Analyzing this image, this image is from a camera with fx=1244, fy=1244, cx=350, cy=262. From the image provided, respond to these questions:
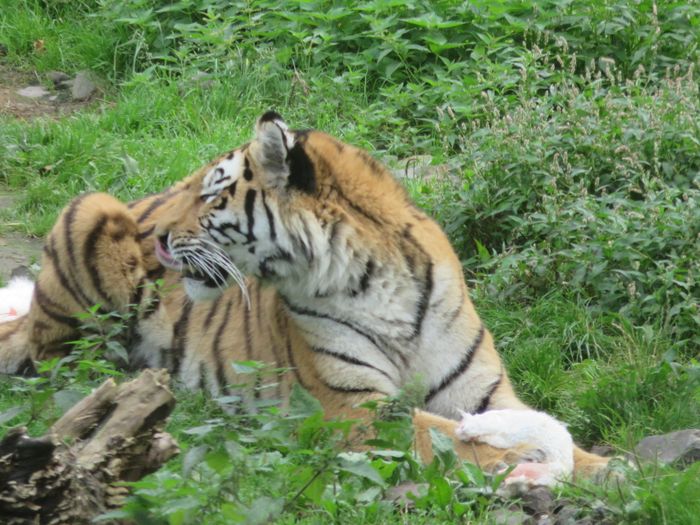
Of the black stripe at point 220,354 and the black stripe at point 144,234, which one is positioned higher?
the black stripe at point 144,234

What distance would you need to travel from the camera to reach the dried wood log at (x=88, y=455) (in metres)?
3.18

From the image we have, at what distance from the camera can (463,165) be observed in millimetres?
7449

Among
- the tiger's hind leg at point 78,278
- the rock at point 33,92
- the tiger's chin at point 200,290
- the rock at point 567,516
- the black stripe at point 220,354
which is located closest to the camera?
the rock at point 567,516

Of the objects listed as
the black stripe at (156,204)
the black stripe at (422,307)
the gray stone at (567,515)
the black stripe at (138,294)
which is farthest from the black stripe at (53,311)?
the gray stone at (567,515)

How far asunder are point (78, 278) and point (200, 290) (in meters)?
→ 1.02

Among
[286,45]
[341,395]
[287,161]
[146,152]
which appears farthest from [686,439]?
[286,45]

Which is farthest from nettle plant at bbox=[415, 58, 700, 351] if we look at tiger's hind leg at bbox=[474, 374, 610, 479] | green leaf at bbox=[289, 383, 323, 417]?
green leaf at bbox=[289, 383, 323, 417]

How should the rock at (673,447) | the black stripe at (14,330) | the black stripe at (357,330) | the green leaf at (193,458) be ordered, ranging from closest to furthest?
the green leaf at (193,458)
the rock at (673,447)
the black stripe at (357,330)
the black stripe at (14,330)

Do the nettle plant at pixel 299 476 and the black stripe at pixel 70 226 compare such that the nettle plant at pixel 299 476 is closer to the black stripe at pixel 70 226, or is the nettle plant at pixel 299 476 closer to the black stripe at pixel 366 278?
the black stripe at pixel 366 278

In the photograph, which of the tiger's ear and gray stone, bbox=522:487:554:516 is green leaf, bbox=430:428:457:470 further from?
the tiger's ear

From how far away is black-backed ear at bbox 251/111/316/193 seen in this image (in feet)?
16.9

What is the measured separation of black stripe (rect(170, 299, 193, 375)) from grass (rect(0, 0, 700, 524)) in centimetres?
49

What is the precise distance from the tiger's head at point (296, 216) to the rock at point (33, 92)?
5.37 m

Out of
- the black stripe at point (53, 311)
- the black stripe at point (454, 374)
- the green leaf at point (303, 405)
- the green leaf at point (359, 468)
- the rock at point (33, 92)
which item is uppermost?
the green leaf at point (359, 468)
